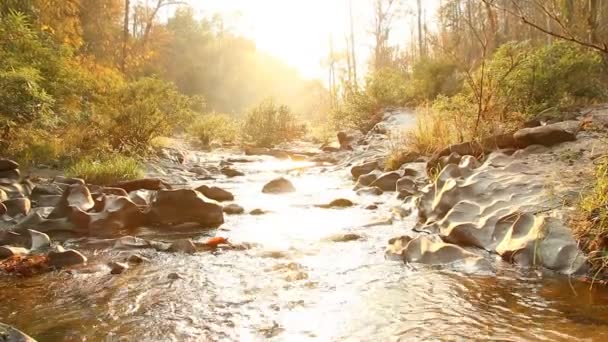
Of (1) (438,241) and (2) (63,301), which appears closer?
(2) (63,301)

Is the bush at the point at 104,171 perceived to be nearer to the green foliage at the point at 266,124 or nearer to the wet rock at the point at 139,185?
the wet rock at the point at 139,185

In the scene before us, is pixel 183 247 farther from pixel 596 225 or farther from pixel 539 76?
pixel 539 76

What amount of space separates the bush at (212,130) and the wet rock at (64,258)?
11283mm

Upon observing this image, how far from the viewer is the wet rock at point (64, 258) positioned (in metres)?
3.48

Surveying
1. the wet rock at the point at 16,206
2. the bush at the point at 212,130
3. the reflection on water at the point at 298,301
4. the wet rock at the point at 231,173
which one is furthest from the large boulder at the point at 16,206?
the bush at the point at 212,130

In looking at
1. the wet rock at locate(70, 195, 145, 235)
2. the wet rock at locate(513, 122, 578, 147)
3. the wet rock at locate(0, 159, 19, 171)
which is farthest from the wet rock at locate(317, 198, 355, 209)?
the wet rock at locate(0, 159, 19, 171)

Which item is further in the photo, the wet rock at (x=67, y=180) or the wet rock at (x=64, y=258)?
the wet rock at (x=67, y=180)

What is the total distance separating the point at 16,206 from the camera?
4812 mm

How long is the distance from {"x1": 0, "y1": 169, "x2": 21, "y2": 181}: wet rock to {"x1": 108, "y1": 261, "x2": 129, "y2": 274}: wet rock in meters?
3.17

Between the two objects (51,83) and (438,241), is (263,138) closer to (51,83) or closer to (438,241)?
(51,83)

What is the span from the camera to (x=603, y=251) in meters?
2.82

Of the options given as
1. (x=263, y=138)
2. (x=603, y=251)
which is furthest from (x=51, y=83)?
(x=263, y=138)

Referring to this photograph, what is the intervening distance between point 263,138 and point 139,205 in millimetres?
11167

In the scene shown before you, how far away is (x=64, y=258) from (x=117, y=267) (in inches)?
19.4
